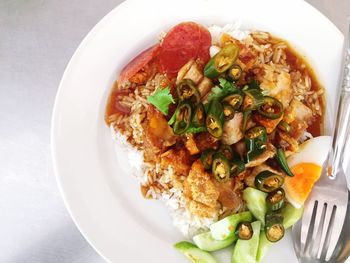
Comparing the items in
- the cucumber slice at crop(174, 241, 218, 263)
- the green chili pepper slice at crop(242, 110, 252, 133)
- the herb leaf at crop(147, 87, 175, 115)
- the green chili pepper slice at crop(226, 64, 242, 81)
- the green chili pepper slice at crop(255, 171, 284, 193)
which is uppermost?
the green chili pepper slice at crop(226, 64, 242, 81)

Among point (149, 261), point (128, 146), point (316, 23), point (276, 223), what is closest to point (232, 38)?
point (316, 23)

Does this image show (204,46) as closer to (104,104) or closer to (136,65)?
(136,65)

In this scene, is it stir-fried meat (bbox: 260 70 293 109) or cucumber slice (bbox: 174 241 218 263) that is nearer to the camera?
cucumber slice (bbox: 174 241 218 263)

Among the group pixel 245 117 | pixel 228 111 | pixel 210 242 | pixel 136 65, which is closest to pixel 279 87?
pixel 245 117

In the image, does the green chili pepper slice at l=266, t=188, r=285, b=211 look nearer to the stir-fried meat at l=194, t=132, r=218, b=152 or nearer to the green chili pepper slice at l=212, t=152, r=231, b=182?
the green chili pepper slice at l=212, t=152, r=231, b=182

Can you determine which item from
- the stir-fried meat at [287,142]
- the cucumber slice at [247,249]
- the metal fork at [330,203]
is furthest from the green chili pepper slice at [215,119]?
the metal fork at [330,203]

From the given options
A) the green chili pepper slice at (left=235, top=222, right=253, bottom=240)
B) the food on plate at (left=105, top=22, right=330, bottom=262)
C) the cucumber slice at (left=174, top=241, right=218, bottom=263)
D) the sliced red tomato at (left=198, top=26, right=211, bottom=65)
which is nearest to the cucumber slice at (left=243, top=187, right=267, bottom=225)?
the food on plate at (left=105, top=22, right=330, bottom=262)
